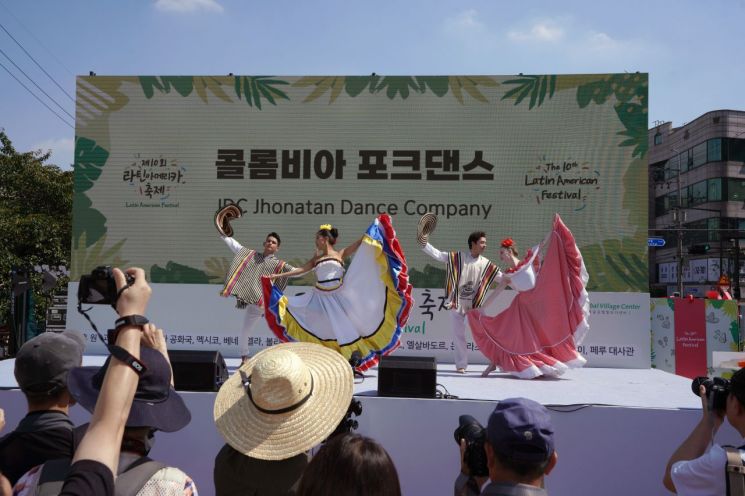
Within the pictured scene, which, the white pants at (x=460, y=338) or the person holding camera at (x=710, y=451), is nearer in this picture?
the person holding camera at (x=710, y=451)

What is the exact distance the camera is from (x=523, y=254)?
24.8 feet

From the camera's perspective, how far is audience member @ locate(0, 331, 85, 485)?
1584 millimetres

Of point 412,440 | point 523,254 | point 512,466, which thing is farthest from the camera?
point 523,254

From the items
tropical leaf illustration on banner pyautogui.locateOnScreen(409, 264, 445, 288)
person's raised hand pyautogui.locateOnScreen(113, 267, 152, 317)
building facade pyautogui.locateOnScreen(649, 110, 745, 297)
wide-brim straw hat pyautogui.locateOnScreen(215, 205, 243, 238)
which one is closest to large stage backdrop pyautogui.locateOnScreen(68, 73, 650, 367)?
tropical leaf illustration on banner pyautogui.locateOnScreen(409, 264, 445, 288)

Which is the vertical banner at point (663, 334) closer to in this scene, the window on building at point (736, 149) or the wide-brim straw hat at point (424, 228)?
the wide-brim straw hat at point (424, 228)

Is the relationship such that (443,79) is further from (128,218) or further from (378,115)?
(128,218)

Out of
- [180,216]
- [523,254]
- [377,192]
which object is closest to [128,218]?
[180,216]

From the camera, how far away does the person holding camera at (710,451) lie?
1.89 m

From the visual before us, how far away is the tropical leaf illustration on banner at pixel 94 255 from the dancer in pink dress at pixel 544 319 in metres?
4.93

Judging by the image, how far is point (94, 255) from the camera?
320 inches

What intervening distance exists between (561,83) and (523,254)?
2.22 m

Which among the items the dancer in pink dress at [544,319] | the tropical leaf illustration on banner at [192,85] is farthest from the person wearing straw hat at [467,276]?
the tropical leaf illustration on banner at [192,85]

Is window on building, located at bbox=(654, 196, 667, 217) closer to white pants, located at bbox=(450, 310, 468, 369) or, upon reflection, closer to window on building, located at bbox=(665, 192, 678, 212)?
window on building, located at bbox=(665, 192, 678, 212)

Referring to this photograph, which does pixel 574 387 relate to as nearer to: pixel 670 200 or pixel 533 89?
pixel 533 89
